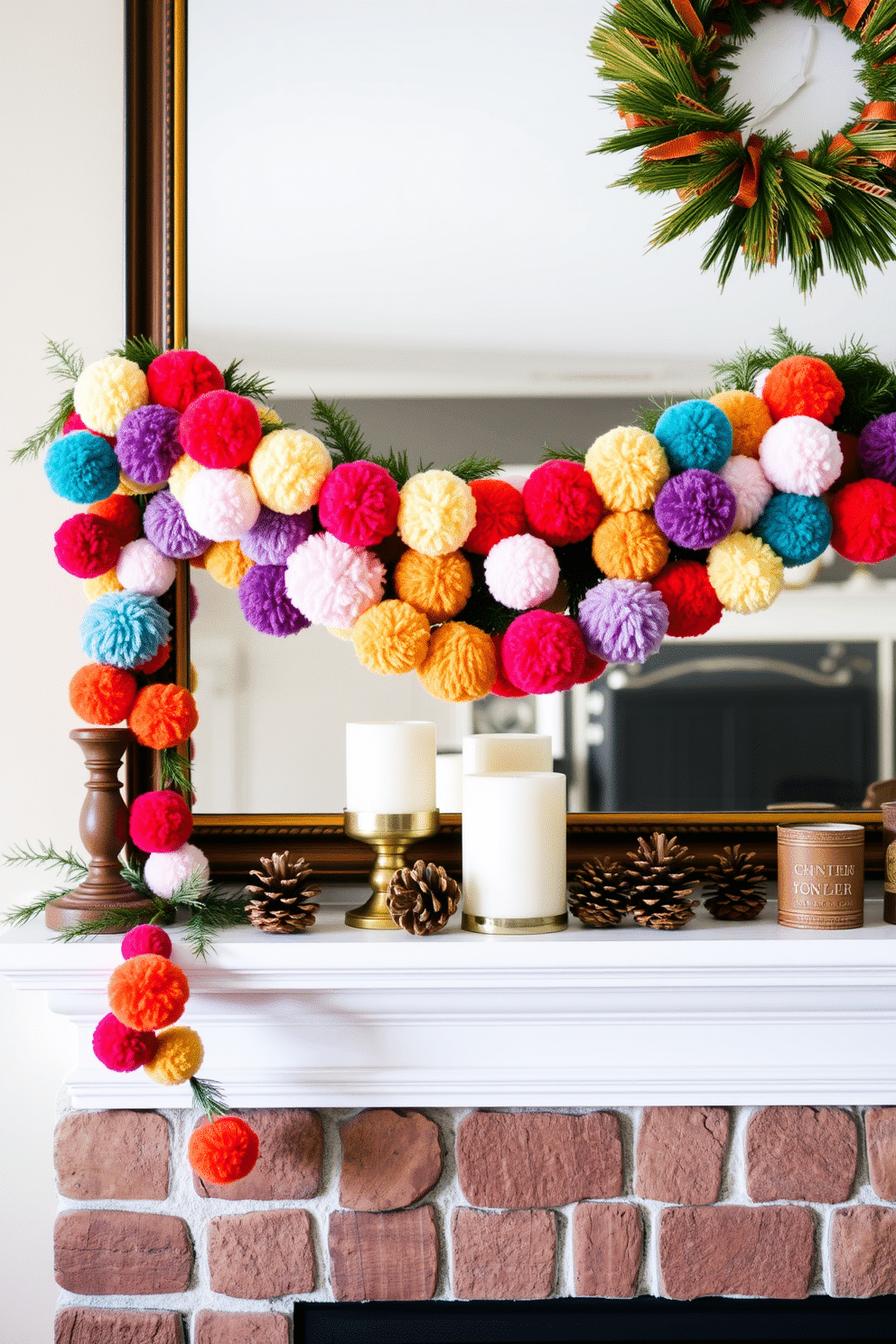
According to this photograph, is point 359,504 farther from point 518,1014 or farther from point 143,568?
point 518,1014

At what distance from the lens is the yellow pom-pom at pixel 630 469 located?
2.97ft

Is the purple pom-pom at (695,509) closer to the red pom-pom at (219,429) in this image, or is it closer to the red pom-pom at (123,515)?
the red pom-pom at (219,429)

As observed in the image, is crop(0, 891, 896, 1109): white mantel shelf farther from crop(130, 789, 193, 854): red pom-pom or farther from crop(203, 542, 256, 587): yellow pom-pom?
crop(203, 542, 256, 587): yellow pom-pom

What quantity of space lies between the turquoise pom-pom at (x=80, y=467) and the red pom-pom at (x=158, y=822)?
0.93ft

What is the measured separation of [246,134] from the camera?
1.05m

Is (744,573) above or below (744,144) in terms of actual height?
below

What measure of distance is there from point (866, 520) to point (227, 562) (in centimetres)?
60

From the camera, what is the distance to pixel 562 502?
0.91 meters

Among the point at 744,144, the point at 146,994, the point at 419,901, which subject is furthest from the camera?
the point at 744,144

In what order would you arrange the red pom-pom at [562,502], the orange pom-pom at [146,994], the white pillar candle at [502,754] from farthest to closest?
the white pillar candle at [502,754], the red pom-pom at [562,502], the orange pom-pom at [146,994]

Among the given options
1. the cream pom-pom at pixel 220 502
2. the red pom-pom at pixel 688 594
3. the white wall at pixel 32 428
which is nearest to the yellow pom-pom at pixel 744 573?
the red pom-pom at pixel 688 594


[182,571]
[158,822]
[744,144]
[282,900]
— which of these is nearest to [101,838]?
[158,822]

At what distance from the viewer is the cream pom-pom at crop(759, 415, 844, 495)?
0.90m

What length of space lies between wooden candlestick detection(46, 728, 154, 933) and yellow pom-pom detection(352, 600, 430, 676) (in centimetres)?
25
